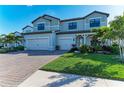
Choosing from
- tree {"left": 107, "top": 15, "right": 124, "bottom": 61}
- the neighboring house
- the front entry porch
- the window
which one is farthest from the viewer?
the window

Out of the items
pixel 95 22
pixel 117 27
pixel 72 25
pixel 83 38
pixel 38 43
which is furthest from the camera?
pixel 72 25

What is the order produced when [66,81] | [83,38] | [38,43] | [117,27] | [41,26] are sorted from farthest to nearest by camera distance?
[41,26] < [38,43] < [83,38] < [117,27] < [66,81]

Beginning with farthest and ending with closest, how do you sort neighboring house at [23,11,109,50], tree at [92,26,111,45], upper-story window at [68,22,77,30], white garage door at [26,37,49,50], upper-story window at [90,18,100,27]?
upper-story window at [68,22,77,30], white garage door at [26,37,49,50], upper-story window at [90,18,100,27], neighboring house at [23,11,109,50], tree at [92,26,111,45]

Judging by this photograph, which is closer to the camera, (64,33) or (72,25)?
(64,33)

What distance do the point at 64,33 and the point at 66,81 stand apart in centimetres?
1526

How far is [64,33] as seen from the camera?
866 inches

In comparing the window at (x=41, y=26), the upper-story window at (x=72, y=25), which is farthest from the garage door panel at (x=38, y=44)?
the upper-story window at (x=72, y=25)

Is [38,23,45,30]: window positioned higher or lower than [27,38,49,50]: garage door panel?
higher

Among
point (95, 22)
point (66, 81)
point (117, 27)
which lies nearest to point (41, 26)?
point (95, 22)

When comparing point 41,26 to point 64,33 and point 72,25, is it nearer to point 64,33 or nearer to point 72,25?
point 72,25

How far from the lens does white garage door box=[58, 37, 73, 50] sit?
21828 mm

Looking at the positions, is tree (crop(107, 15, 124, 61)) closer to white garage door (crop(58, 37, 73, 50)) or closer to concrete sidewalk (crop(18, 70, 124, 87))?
concrete sidewalk (crop(18, 70, 124, 87))

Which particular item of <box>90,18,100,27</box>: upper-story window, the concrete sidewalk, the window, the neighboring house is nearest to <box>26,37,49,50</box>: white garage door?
the neighboring house

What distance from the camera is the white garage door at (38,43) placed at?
22469 mm
